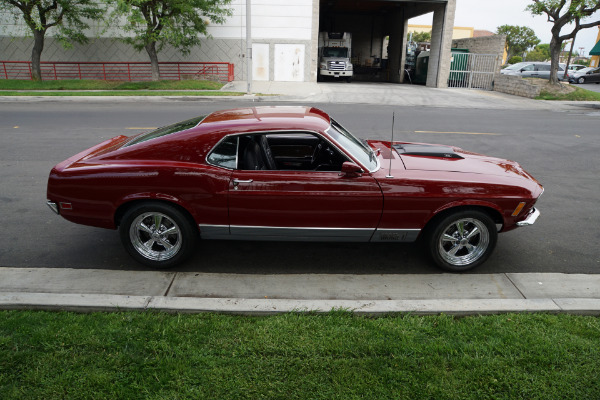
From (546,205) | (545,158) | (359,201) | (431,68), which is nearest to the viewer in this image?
(359,201)

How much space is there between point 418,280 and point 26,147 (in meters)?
8.93

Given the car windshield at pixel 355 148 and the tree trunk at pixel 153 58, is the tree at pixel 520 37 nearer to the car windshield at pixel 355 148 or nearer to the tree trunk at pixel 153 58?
the tree trunk at pixel 153 58

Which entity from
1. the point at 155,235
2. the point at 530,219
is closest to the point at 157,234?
the point at 155,235

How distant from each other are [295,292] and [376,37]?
144 feet

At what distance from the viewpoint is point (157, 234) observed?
4.39m

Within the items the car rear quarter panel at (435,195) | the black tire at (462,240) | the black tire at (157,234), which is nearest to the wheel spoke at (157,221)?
the black tire at (157,234)

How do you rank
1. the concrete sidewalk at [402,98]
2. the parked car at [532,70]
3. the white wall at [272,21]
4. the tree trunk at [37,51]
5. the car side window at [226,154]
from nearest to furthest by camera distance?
the car side window at [226,154]
the concrete sidewalk at [402,98]
the tree trunk at [37,51]
the white wall at [272,21]
the parked car at [532,70]

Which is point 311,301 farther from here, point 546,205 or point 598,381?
point 546,205

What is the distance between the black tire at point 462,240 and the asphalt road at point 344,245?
0.20 metres

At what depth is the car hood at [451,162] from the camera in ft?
14.7

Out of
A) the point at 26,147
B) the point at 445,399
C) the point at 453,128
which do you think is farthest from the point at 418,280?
the point at 453,128

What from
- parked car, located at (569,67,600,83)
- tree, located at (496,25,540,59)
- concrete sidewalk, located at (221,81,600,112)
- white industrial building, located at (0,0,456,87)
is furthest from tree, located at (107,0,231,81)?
tree, located at (496,25,540,59)

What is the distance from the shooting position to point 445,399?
2740 mm

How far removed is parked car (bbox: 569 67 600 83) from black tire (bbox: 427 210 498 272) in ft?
132
